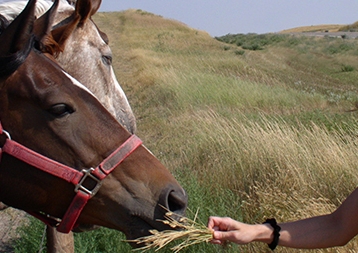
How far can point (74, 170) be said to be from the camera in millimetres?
1930

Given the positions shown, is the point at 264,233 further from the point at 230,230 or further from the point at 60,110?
the point at 60,110

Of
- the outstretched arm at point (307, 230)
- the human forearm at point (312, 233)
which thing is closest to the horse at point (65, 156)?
the outstretched arm at point (307, 230)

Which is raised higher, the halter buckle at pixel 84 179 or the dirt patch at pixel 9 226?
the halter buckle at pixel 84 179

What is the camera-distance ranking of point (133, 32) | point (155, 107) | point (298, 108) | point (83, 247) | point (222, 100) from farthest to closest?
1. point (133, 32)
2. point (155, 107)
3. point (222, 100)
4. point (298, 108)
5. point (83, 247)

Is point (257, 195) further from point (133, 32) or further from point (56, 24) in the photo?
point (133, 32)

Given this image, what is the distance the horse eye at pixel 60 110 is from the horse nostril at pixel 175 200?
61 cm

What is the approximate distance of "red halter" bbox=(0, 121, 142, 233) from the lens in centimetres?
190

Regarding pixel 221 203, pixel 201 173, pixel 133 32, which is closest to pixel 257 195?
pixel 221 203

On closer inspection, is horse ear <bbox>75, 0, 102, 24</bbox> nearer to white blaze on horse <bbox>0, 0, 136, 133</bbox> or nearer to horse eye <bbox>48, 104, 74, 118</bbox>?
white blaze on horse <bbox>0, 0, 136, 133</bbox>

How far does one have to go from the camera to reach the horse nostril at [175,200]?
6.28ft

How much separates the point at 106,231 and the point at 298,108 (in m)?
6.56

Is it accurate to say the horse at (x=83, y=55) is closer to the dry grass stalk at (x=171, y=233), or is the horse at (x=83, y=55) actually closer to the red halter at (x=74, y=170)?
the red halter at (x=74, y=170)

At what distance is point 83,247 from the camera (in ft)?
12.7

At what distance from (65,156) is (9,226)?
3.22 meters
